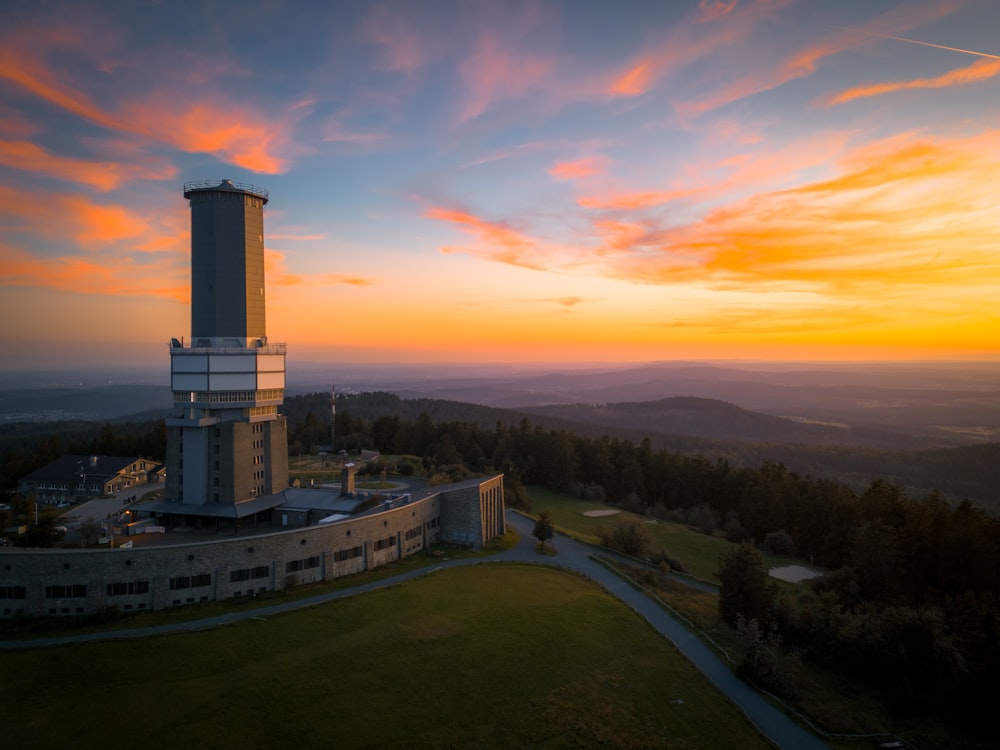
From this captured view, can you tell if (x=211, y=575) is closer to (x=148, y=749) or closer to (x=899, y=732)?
(x=148, y=749)

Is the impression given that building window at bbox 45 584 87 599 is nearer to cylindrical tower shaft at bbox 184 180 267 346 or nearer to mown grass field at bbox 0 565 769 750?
mown grass field at bbox 0 565 769 750

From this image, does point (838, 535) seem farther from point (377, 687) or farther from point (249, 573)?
point (249, 573)

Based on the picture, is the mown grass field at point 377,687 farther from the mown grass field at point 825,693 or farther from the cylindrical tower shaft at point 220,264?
the cylindrical tower shaft at point 220,264

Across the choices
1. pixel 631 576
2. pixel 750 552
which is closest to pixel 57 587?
pixel 631 576

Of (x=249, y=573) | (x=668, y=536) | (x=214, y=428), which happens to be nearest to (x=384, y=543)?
(x=249, y=573)

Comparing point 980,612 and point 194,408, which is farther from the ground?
point 194,408

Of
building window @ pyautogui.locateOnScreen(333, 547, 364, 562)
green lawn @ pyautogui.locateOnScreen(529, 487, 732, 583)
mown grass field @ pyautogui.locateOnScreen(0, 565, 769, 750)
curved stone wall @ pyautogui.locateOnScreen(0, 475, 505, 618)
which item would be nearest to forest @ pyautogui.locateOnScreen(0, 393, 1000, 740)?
green lawn @ pyautogui.locateOnScreen(529, 487, 732, 583)

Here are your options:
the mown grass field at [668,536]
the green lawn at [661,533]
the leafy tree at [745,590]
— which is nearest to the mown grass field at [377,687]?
the leafy tree at [745,590]
